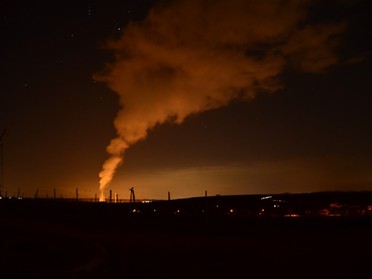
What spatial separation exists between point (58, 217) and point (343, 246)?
30202mm

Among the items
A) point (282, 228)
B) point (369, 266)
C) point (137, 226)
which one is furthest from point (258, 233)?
point (369, 266)

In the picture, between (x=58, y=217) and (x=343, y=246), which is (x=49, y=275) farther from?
(x=58, y=217)

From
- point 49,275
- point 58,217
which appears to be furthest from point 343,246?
point 58,217

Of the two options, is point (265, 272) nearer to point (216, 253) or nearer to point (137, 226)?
point (216, 253)

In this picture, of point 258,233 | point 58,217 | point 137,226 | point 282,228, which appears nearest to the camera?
point 258,233

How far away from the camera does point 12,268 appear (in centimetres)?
951

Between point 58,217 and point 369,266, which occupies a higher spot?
point 58,217

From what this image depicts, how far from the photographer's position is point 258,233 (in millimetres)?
23750

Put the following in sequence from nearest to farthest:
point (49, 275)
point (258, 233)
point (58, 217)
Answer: point (49, 275)
point (258, 233)
point (58, 217)

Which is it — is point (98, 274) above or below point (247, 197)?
below

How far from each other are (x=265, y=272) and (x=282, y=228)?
16.4 meters

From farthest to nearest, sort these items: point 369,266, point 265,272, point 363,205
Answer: point 363,205, point 369,266, point 265,272

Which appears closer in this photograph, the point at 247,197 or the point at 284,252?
the point at 284,252

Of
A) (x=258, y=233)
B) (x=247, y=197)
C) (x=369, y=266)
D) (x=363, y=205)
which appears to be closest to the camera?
(x=369, y=266)
